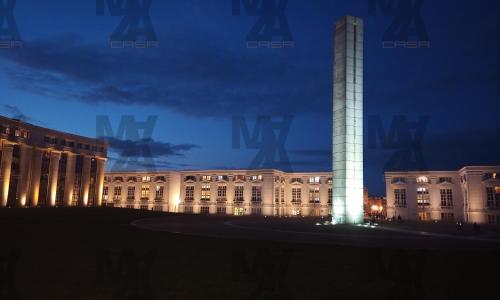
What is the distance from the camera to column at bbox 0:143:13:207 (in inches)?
2771

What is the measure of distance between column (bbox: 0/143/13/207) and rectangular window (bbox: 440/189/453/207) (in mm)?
98573

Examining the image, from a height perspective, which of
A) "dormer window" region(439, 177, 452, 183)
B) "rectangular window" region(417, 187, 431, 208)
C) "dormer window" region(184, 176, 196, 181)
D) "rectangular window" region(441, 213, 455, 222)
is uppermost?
"dormer window" region(184, 176, 196, 181)

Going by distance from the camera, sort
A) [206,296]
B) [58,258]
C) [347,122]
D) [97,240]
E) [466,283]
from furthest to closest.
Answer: [347,122] < [97,240] < [58,258] < [466,283] < [206,296]

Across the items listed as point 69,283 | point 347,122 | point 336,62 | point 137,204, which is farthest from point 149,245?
point 137,204

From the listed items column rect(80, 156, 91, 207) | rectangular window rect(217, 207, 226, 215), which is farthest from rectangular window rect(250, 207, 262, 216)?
column rect(80, 156, 91, 207)

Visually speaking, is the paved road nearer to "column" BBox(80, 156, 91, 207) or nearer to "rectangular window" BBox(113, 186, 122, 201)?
"column" BBox(80, 156, 91, 207)

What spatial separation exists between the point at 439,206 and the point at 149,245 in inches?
3668

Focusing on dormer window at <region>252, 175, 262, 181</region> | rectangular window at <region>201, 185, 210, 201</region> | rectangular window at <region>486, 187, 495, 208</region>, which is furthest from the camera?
rectangular window at <region>201, 185, 210, 201</region>

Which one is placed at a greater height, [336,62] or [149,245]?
[336,62]

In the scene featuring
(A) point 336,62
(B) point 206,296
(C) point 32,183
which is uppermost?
(A) point 336,62

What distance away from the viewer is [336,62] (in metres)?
A: 58.2

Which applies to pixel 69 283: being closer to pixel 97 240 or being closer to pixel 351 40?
pixel 97 240

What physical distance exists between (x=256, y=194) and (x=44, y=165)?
5749cm

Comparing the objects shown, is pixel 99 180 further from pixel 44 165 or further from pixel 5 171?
pixel 5 171
